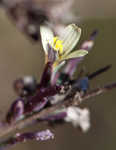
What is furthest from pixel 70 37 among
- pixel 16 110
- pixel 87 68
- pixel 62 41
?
pixel 87 68

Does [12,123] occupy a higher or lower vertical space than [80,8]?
lower

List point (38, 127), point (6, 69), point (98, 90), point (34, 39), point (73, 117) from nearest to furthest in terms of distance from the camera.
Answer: point (98, 90) → point (73, 117) → point (34, 39) → point (38, 127) → point (6, 69)

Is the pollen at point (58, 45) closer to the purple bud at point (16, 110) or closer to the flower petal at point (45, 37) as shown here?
the flower petal at point (45, 37)

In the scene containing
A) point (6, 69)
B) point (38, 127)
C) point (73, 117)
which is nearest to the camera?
point (73, 117)

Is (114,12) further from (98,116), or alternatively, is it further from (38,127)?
(38,127)

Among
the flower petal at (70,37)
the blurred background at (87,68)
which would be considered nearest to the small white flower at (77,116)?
the flower petal at (70,37)

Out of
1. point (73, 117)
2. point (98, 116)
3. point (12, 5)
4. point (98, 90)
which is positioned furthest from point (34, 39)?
point (98, 116)

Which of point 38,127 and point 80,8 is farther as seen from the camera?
point 80,8
